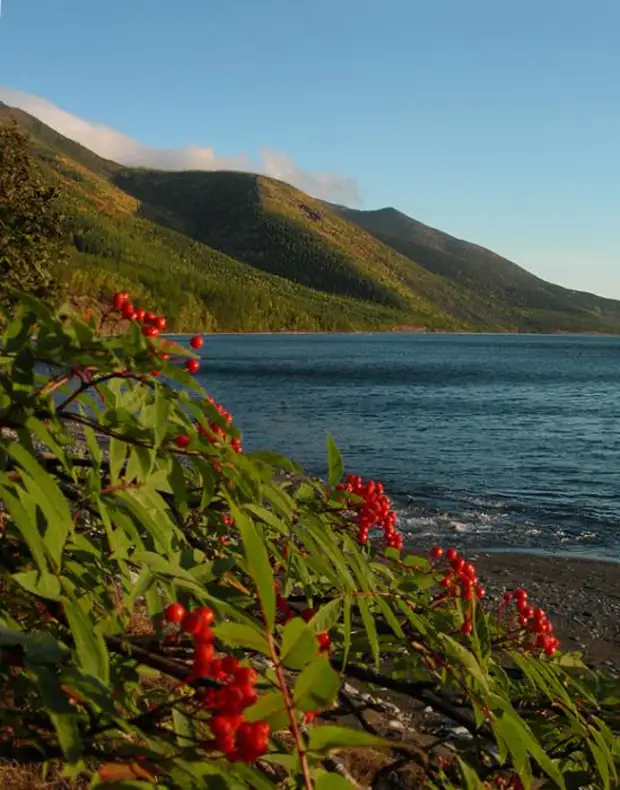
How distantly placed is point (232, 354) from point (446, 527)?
11715cm

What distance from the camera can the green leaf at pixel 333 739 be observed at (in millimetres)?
1141

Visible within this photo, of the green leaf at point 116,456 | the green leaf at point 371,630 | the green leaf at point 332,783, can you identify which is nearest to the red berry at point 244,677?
the green leaf at point 332,783

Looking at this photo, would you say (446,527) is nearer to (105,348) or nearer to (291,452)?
(291,452)

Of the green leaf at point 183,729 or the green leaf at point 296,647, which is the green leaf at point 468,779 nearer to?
the green leaf at point 183,729

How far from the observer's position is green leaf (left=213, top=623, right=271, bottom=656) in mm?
1166

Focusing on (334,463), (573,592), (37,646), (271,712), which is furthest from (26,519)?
(573,592)

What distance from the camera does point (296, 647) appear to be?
1.16 meters

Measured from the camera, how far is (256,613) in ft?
7.39

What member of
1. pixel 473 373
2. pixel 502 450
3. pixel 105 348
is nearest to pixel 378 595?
pixel 105 348

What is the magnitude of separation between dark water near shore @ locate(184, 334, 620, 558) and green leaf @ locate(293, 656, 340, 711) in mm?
18515

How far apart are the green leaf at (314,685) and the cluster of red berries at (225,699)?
0.25 ft

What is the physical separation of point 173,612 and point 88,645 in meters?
0.18

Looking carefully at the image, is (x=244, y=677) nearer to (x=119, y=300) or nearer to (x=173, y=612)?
(x=173, y=612)

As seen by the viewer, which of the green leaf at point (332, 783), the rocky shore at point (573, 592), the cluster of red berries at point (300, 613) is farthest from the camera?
the rocky shore at point (573, 592)
